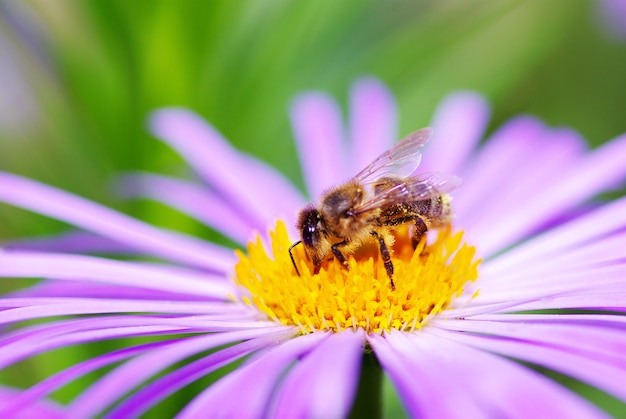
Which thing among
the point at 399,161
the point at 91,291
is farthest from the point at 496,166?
the point at 91,291

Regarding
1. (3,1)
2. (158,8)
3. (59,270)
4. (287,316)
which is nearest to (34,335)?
(59,270)

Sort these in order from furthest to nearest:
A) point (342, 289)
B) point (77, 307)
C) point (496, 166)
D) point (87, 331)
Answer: point (496, 166)
point (342, 289)
point (77, 307)
point (87, 331)

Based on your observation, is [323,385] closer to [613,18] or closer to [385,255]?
[385,255]

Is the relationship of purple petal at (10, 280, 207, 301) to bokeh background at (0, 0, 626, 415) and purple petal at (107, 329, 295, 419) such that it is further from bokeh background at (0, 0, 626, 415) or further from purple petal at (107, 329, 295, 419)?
purple petal at (107, 329, 295, 419)

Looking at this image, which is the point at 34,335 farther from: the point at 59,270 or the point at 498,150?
the point at 498,150

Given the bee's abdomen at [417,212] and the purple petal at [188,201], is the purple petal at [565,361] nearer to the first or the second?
the bee's abdomen at [417,212]

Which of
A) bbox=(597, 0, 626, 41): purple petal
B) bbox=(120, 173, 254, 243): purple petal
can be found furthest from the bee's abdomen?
bbox=(597, 0, 626, 41): purple petal

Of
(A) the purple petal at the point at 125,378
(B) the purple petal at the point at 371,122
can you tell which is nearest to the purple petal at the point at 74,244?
(B) the purple petal at the point at 371,122
